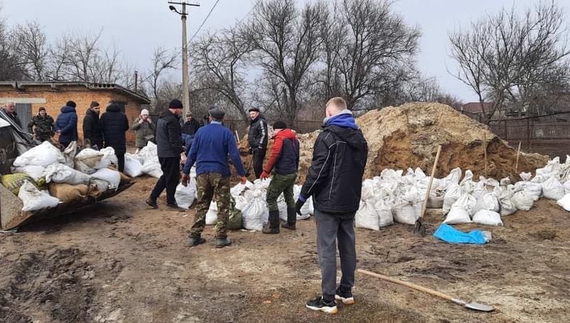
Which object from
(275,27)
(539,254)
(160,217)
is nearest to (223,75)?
(275,27)

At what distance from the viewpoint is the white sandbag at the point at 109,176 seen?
265 inches

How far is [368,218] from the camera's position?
21.4 feet

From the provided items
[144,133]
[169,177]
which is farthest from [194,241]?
[144,133]

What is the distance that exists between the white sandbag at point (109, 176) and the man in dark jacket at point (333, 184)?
4041mm

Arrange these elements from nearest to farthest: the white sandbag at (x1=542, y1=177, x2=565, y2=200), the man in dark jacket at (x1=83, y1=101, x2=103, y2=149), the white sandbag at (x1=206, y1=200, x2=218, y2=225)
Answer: the white sandbag at (x1=206, y1=200, x2=218, y2=225) → the white sandbag at (x1=542, y1=177, x2=565, y2=200) → the man in dark jacket at (x1=83, y1=101, x2=103, y2=149)

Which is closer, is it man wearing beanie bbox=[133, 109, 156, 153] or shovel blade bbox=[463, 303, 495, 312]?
shovel blade bbox=[463, 303, 495, 312]

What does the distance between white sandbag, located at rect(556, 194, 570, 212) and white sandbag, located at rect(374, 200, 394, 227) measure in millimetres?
2830

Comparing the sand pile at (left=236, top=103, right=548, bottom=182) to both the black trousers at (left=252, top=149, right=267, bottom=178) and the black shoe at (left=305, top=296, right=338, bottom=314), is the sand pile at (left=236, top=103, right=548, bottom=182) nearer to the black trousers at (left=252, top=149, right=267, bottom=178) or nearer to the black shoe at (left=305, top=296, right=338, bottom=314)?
the black trousers at (left=252, top=149, right=267, bottom=178)

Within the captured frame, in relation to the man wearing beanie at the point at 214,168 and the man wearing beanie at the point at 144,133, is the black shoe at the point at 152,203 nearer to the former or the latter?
the man wearing beanie at the point at 214,168

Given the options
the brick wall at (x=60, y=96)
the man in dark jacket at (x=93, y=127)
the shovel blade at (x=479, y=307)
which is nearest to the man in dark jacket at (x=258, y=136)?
the man in dark jacket at (x=93, y=127)

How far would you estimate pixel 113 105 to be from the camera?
845 centimetres

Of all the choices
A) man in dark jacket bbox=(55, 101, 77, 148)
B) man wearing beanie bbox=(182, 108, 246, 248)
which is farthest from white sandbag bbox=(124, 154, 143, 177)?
man wearing beanie bbox=(182, 108, 246, 248)

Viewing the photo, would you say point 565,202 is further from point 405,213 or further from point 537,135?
point 537,135

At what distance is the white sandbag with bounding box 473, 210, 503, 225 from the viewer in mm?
6699
